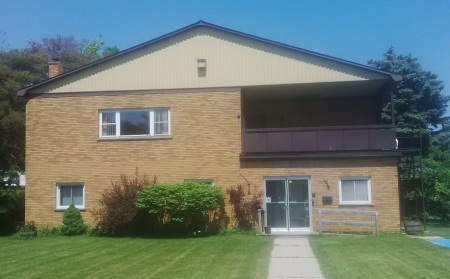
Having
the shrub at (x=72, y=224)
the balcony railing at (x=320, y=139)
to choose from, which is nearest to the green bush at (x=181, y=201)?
the balcony railing at (x=320, y=139)

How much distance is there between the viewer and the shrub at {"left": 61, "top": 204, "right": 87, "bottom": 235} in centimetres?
1993

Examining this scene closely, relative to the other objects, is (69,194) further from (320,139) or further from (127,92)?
(320,139)

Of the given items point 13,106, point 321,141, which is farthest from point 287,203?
point 13,106

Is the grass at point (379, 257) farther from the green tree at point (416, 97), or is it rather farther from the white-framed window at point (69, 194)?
the green tree at point (416, 97)

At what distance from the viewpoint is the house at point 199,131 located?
65.2 ft

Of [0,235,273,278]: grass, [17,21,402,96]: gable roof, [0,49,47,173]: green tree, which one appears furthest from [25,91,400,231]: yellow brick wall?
[0,49,47,173]: green tree

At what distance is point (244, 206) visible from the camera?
65.0 ft

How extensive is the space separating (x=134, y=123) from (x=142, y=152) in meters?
1.29

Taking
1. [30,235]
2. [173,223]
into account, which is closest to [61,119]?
[30,235]

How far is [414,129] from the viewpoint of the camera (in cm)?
2933

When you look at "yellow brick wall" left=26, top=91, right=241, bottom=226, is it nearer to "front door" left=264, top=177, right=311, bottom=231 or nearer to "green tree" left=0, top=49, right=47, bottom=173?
"front door" left=264, top=177, right=311, bottom=231

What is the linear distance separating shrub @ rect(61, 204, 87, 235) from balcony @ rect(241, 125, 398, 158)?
22.9 ft

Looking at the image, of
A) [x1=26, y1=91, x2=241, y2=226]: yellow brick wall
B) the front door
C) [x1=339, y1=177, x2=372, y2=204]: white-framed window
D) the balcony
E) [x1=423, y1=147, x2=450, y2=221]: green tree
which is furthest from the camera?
[x1=423, y1=147, x2=450, y2=221]: green tree

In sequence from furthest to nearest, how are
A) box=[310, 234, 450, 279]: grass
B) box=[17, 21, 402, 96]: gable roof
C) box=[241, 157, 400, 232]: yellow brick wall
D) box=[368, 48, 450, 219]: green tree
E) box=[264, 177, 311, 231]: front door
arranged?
box=[368, 48, 450, 219]: green tree
box=[17, 21, 402, 96]: gable roof
box=[264, 177, 311, 231]: front door
box=[241, 157, 400, 232]: yellow brick wall
box=[310, 234, 450, 279]: grass
